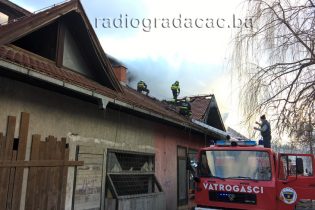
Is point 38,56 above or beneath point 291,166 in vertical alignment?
above

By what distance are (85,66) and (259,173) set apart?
4692 millimetres

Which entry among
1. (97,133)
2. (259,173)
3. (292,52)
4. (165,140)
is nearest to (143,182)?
(165,140)

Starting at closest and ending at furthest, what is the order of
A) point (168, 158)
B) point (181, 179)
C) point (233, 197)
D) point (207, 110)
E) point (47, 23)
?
point (47, 23) < point (233, 197) < point (168, 158) < point (181, 179) < point (207, 110)

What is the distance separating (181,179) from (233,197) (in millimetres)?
5296

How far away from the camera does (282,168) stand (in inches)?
326

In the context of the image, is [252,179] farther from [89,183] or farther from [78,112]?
[78,112]

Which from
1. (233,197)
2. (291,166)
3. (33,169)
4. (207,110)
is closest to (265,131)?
(291,166)

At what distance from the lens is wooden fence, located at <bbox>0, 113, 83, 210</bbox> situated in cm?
597

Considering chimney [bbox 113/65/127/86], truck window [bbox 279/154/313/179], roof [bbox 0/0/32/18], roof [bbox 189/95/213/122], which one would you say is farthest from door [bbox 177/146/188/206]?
roof [bbox 0/0/32/18]

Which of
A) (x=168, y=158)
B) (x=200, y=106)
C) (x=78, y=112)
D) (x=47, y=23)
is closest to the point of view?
(x=47, y=23)

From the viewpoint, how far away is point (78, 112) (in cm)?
788

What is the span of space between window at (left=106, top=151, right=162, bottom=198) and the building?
0.02 m

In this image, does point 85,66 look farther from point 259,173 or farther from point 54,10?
point 259,173

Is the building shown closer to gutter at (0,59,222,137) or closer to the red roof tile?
gutter at (0,59,222,137)
